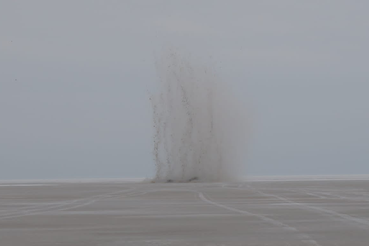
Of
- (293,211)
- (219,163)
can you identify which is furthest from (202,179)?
(293,211)

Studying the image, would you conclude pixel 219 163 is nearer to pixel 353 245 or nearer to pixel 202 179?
pixel 202 179

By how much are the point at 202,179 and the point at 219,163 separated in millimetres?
2509

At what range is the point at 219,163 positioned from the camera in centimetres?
7469

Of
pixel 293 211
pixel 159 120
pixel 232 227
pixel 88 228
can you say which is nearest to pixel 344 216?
pixel 293 211

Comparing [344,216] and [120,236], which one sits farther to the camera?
[344,216]

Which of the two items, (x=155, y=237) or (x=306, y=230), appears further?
(x=306, y=230)

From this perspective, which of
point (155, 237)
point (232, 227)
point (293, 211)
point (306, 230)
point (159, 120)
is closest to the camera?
point (155, 237)

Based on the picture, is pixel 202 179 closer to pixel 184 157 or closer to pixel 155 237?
pixel 184 157

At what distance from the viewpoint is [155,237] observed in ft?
46.7

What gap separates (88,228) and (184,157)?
5681 centimetres

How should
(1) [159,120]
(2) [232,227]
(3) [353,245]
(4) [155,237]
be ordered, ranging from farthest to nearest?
(1) [159,120] < (2) [232,227] < (4) [155,237] < (3) [353,245]

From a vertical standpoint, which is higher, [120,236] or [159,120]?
[159,120]

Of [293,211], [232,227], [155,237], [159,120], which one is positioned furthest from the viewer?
[159,120]

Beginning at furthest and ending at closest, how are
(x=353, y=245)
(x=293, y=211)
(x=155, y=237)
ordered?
1. (x=293, y=211)
2. (x=155, y=237)
3. (x=353, y=245)
